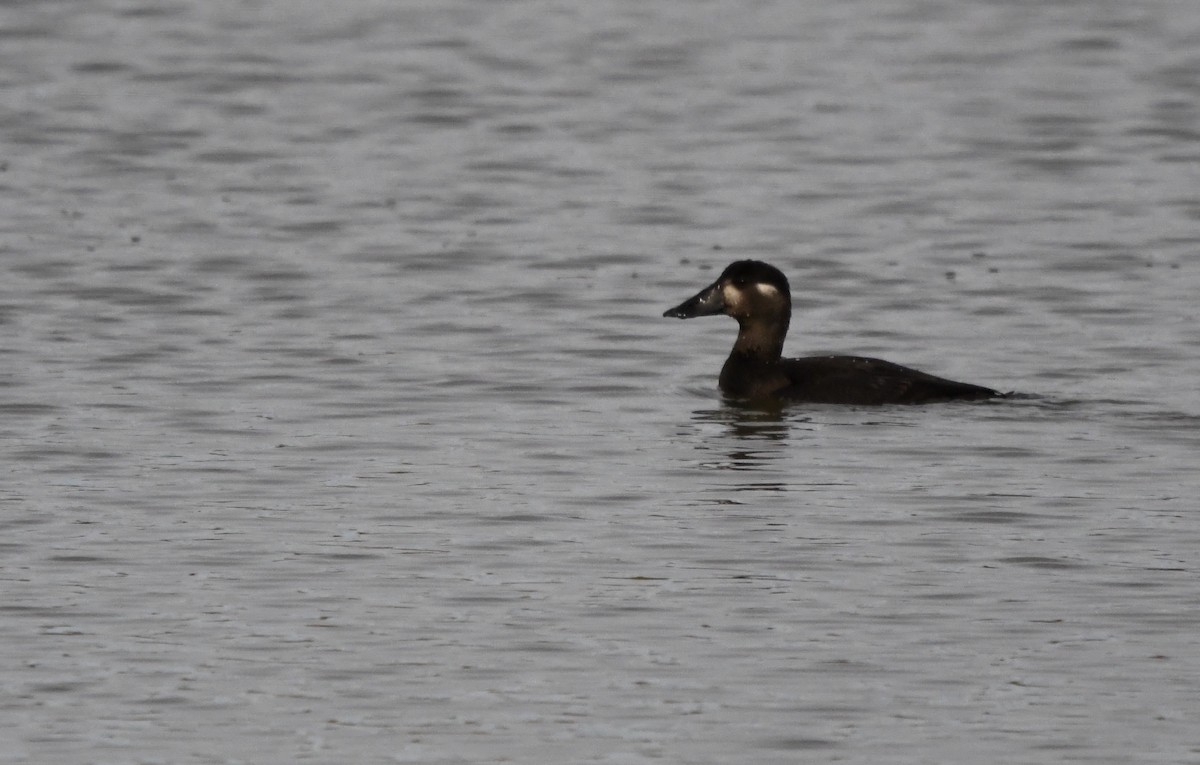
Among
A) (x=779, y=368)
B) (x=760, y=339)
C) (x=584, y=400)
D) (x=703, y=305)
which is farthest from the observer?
(x=703, y=305)

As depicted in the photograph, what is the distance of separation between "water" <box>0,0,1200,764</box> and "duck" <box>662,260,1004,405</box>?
13cm

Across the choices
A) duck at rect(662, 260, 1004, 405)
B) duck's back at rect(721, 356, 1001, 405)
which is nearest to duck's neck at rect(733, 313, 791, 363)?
duck at rect(662, 260, 1004, 405)

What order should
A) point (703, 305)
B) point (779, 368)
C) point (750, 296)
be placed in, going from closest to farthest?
point (779, 368), point (750, 296), point (703, 305)

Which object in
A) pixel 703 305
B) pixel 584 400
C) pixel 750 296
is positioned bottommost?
pixel 584 400

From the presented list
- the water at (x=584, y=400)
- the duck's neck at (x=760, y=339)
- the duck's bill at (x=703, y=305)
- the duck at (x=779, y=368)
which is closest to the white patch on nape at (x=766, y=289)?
the duck at (x=779, y=368)

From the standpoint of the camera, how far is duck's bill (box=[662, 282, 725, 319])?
14.0m

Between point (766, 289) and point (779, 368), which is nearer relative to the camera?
point (779, 368)

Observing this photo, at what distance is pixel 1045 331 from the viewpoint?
15.0 m

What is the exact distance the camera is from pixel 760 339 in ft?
44.8

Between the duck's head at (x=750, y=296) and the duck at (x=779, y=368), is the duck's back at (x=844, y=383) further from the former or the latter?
the duck's head at (x=750, y=296)

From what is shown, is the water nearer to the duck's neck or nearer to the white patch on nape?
the duck's neck

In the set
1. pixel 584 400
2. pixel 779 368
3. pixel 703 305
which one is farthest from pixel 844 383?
pixel 703 305

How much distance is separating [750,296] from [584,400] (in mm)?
1284

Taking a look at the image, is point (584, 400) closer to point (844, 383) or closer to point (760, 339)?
point (760, 339)
